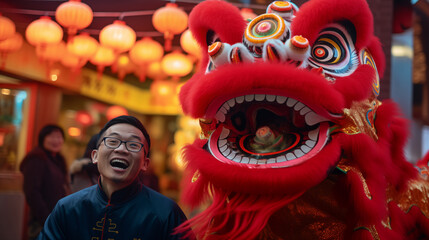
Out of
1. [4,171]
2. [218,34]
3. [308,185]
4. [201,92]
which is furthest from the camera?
[4,171]

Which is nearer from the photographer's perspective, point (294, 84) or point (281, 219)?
point (294, 84)

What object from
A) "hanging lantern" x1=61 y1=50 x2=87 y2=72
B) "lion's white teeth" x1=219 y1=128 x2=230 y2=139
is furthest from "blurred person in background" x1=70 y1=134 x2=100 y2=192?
"hanging lantern" x1=61 y1=50 x2=87 y2=72

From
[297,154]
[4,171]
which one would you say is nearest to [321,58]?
[297,154]

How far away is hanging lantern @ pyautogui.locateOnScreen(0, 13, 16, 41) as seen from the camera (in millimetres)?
4653

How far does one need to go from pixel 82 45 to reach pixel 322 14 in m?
4.29

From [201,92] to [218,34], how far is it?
0.36 m

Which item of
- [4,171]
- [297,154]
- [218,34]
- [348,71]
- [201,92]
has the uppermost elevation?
[218,34]

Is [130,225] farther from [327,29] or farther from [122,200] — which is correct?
[327,29]

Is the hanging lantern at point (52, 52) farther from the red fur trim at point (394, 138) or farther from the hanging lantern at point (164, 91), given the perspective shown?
the red fur trim at point (394, 138)

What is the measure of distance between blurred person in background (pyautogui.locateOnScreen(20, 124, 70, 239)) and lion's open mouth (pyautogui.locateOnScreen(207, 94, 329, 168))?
205cm

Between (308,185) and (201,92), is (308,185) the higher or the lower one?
the lower one

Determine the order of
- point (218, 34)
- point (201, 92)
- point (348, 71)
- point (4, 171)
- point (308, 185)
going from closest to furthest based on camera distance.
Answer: point (308, 185)
point (201, 92)
point (348, 71)
point (218, 34)
point (4, 171)

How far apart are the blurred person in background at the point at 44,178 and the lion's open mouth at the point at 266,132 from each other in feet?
6.74

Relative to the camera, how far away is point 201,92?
1.61m
